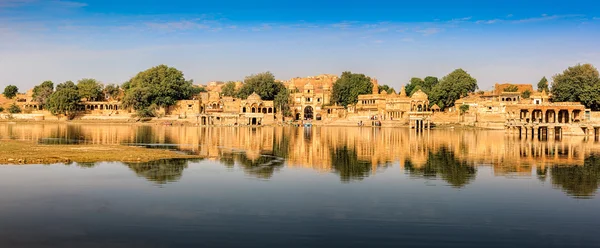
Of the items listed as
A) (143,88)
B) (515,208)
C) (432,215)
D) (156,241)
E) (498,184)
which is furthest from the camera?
(143,88)

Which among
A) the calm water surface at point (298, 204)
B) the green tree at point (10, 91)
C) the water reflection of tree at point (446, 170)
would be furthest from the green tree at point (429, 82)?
the calm water surface at point (298, 204)

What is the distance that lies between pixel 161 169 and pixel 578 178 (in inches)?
596

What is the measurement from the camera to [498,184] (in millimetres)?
19703

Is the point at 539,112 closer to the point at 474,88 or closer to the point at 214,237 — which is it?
the point at 474,88

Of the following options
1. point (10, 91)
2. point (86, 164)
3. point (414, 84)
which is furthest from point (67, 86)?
point (86, 164)

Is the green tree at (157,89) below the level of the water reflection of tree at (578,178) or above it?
above

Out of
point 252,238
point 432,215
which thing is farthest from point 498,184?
point 252,238

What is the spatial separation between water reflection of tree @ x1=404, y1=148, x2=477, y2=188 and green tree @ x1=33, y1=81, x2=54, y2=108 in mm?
75198

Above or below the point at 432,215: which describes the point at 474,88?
above

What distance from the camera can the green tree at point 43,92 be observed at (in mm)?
91137

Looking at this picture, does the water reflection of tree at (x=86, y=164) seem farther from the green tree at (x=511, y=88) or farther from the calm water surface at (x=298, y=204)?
the green tree at (x=511, y=88)

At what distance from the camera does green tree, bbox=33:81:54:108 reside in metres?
91.1

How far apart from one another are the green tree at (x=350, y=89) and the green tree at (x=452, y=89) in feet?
34.2

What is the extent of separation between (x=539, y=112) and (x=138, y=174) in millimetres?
54679
